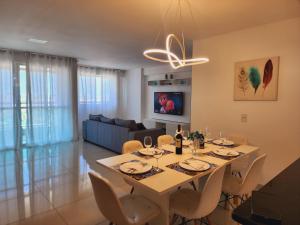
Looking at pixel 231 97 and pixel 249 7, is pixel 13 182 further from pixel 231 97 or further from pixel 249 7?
pixel 249 7

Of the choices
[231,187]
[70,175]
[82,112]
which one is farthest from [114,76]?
[231,187]

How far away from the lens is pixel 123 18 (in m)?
2.85

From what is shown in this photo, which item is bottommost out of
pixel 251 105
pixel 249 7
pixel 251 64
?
pixel 251 105

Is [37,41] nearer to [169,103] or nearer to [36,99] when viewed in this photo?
[36,99]

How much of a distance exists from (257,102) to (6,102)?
214 inches

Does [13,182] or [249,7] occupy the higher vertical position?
[249,7]

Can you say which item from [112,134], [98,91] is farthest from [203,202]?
[98,91]

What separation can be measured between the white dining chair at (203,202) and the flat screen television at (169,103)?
182 inches

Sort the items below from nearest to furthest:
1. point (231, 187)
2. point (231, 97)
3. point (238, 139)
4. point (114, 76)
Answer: point (231, 187) → point (238, 139) → point (231, 97) → point (114, 76)

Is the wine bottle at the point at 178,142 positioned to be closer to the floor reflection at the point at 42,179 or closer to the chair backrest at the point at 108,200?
the chair backrest at the point at 108,200

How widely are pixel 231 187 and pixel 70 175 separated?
2.67 m

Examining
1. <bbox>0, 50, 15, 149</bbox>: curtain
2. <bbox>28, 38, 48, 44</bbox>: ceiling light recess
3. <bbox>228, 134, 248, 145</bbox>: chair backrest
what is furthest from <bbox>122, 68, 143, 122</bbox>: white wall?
<bbox>228, 134, 248, 145</bbox>: chair backrest

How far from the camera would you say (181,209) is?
176cm

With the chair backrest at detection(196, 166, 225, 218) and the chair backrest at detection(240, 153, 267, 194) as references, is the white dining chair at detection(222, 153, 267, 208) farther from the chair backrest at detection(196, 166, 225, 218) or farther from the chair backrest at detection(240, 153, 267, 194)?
the chair backrest at detection(196, 166, 225, 218)
